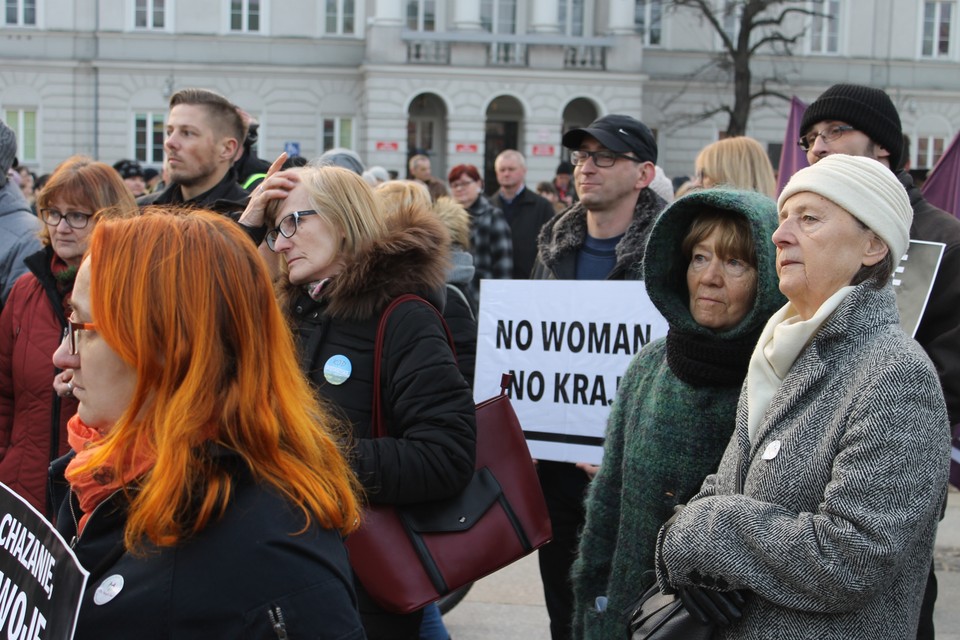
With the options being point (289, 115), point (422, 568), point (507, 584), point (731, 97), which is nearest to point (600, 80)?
point (731, 97)

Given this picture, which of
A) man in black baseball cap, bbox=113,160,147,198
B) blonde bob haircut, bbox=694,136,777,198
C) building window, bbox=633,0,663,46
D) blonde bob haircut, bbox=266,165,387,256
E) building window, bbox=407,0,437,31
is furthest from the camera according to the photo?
building window, bbox=633,0,663,46

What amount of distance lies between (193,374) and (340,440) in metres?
1.07

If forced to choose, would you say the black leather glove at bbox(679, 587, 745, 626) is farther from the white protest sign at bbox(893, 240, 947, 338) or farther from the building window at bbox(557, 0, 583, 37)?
the building window at bbox(557, 0, 583, 37)

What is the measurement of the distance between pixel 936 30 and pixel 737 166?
36983 millimetres

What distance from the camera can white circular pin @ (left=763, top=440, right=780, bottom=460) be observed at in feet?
7.44

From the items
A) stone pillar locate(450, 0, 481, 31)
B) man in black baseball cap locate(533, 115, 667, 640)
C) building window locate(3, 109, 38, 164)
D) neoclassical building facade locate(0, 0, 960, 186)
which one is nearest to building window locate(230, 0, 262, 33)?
neoclassical building facade locate(0, 0, 960, 186)

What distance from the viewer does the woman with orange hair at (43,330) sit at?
378cm

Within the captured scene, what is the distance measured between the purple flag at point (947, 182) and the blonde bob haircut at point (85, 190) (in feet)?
11.9

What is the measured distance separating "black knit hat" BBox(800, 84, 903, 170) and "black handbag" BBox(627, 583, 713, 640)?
179 centimetres

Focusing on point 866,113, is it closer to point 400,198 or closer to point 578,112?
point 400,198

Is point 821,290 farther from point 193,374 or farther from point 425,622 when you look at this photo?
point 425,622

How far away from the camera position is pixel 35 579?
171 centimetres

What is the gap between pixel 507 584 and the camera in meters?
5.67

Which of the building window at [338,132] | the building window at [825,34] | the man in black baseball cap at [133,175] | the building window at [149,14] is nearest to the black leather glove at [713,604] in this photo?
the man in black baseball cap at [133,175]
